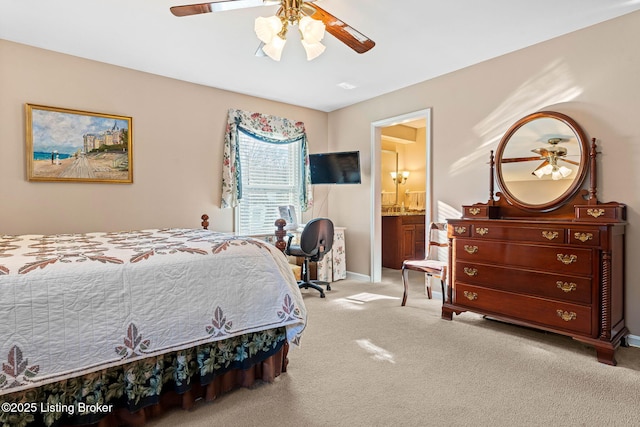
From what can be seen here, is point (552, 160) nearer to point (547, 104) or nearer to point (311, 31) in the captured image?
point (547, 104)

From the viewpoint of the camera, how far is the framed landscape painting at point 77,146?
3117mm

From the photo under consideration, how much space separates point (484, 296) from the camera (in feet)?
9.56

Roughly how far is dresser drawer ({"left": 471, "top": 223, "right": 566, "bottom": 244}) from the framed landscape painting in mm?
3521

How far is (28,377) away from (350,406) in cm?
144

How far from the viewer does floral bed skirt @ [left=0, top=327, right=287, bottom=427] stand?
4.52ft

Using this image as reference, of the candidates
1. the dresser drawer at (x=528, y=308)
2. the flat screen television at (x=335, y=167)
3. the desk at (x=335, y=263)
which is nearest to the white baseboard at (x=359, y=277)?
the desk at (x=335, y=263)

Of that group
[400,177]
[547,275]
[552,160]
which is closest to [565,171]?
[552,160]

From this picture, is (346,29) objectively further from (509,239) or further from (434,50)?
(509,239)

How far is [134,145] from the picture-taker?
11.9 feet

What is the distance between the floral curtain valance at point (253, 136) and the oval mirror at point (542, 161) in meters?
2.63

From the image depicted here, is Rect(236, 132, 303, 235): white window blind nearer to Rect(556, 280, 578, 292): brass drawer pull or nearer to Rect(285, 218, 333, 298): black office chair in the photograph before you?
Rect(285, 218, 333, 298): black office chair

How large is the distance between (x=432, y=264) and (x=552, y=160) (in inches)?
56.2

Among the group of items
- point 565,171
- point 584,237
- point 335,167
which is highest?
point 335,167

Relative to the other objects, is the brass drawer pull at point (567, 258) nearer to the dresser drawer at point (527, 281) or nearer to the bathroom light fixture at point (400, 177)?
the dresser drawer at point (527, 281)
